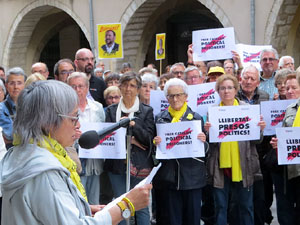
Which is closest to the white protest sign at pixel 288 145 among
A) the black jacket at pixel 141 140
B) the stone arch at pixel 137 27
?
the black jacket at pixel 141 140

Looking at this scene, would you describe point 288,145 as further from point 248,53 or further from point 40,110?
point 40,110

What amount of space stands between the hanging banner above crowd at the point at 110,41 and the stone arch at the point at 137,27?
5.00m

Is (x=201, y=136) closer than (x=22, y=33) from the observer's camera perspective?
Yes

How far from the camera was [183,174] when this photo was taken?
4809 mm

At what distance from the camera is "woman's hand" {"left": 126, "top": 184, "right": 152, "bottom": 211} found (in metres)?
2.40

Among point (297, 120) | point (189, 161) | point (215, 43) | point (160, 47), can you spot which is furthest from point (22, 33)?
point (297, 120)

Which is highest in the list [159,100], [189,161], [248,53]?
[248,53]

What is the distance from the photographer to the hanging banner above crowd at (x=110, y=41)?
10.4 metres

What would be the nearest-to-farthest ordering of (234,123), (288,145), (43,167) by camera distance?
(43,167) → (288,145) → (234,123)

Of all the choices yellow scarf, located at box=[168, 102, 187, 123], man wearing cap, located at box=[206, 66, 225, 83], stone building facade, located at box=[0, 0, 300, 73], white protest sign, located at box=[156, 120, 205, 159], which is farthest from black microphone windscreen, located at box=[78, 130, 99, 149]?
stone building facade, located at box=[0, 0, 300, 73]

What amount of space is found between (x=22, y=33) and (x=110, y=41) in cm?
985

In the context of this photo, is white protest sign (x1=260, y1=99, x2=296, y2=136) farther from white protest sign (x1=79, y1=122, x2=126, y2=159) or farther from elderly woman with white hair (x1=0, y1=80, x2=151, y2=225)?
elderly woman with white hair (x1=0, y1=80, x2=151, y2=225)

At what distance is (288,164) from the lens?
4.78 metres

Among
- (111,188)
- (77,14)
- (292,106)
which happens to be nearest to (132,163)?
(111,188)
